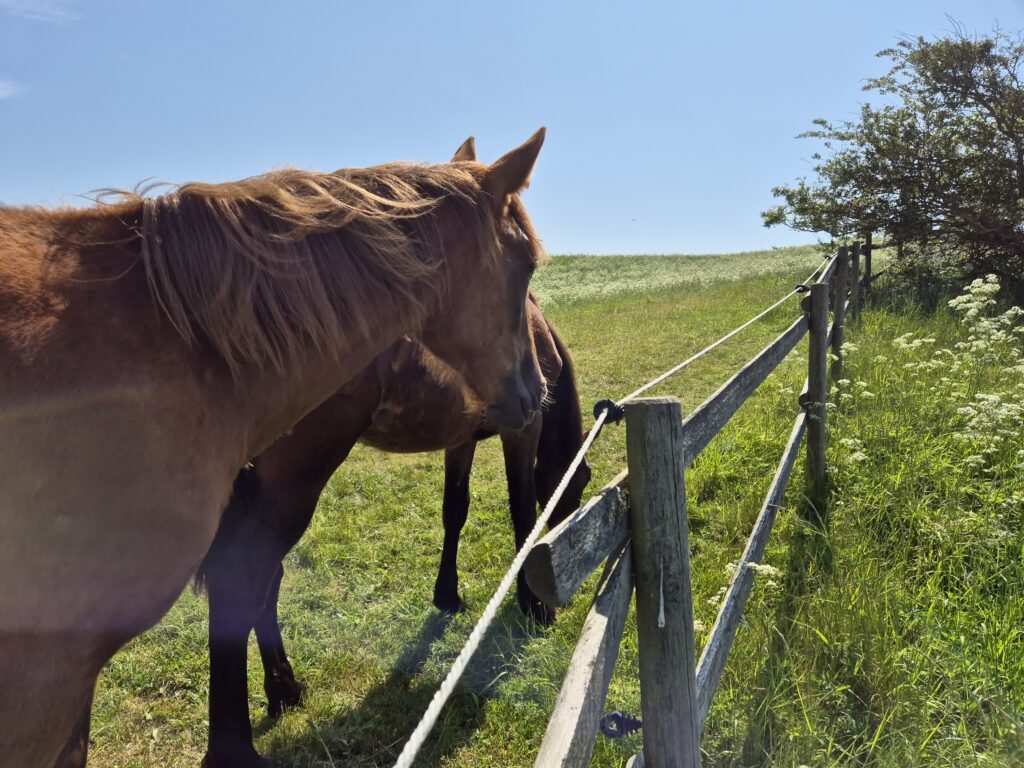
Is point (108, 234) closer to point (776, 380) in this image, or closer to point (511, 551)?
point (511, 551)

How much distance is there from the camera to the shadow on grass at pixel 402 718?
277 cm

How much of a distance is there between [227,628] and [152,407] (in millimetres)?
1671

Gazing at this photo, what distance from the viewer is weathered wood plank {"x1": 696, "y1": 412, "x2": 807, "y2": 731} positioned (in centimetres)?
195

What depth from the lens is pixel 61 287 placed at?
141cm

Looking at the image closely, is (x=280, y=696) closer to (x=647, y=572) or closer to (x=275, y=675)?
(x=275, y=675)

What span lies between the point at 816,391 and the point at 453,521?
2608mm

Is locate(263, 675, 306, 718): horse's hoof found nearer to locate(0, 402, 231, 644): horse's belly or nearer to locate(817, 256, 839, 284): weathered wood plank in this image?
locate(0, 402, 231, 644): horse's belly

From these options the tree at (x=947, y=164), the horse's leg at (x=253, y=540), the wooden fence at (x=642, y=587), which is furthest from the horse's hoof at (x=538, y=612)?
the tree at (x=947, y=164)

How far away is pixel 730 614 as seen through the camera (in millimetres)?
2348

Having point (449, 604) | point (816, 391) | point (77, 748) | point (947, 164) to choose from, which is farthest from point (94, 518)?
point (947, 164)

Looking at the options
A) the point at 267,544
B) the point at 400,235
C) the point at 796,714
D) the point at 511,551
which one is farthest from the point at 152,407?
the point at 511,551

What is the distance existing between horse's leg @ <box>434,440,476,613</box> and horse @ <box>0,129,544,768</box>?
7.46 ft

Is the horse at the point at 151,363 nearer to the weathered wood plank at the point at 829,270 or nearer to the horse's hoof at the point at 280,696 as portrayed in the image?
the horse's hoof at the point at 280,696

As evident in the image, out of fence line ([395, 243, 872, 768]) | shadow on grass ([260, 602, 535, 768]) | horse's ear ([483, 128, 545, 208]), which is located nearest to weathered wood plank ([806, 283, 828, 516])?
shadow on grass ([260, 602, 535, 768])
